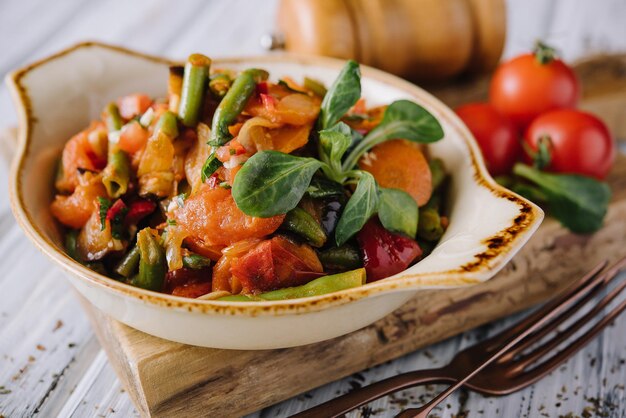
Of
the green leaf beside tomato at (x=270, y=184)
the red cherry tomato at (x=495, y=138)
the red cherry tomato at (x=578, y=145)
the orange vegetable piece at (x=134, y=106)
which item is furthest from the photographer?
the red cherry tomato at (x=495, y=138)

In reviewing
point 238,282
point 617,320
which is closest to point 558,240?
point 617,320

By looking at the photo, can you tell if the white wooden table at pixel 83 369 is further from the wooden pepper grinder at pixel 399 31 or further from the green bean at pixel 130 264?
the wooden pepper grinder at pixel 399 31

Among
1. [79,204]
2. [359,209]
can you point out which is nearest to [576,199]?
[359,209]

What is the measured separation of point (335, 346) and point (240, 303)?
709 mm

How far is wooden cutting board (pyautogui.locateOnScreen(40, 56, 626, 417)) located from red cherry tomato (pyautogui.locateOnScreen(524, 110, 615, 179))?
166mm

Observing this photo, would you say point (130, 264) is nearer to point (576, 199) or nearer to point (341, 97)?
point (341, 97)

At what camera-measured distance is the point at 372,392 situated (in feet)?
8.07

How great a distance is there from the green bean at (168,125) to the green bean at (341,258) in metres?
0.73

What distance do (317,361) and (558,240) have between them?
1.27 m

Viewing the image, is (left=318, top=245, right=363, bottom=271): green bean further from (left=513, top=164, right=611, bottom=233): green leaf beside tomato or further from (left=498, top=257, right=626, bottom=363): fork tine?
(left=513, top=164, right=611, bottom=233): green leaf beside tomato

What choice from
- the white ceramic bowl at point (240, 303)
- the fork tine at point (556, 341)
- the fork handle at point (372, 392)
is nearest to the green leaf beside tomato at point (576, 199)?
the fork tine at point (556, 341)

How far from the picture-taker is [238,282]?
242cm

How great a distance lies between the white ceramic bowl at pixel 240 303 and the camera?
84.0 inches

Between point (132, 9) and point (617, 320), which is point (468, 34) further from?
→ point (132, 9)
